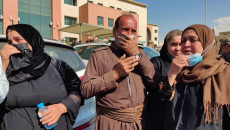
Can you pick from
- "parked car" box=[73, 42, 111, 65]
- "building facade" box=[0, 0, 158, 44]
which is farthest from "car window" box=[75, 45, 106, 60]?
"building facade" box=[0, 0, 158, 44]

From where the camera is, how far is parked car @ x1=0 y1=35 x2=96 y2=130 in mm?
1997

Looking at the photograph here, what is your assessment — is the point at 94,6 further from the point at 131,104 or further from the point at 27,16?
the point at 131,104

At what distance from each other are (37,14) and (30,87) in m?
27.8

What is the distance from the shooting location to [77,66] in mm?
2549

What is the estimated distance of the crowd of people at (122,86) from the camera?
139 cm

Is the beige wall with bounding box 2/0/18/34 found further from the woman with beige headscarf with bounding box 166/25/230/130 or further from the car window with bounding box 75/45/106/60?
the woman with beige headscarf with bounding box 166/25/230/130

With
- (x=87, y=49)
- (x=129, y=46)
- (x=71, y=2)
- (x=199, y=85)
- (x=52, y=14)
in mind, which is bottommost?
(x=199, y=85)

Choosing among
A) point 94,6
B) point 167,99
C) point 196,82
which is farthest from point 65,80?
point 94,6

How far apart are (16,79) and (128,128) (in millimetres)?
1069

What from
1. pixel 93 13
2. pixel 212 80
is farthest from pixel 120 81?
pixel 93 13

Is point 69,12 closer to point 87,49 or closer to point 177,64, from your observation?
point 87,49

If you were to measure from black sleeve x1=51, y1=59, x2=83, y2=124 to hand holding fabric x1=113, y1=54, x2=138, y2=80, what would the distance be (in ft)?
1.67

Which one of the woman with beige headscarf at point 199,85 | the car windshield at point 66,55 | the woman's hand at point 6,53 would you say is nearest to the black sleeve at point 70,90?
the woman's hand at point 6,53

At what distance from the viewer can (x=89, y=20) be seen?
28.4 m
